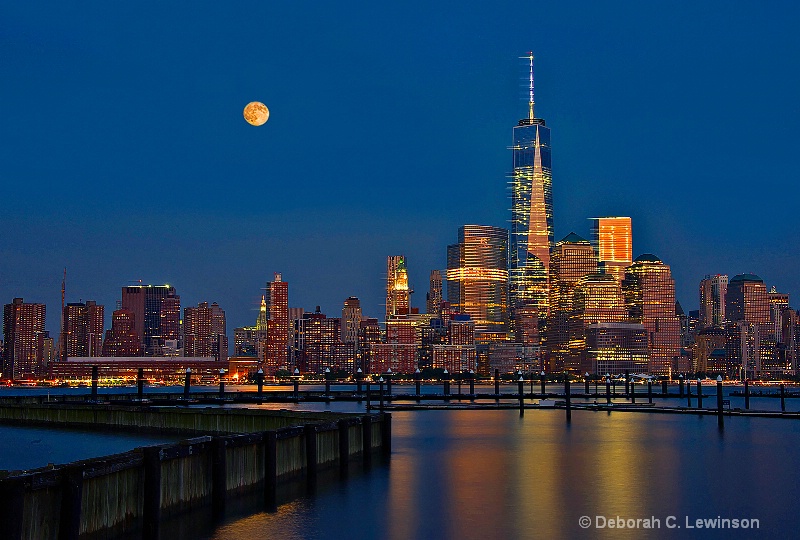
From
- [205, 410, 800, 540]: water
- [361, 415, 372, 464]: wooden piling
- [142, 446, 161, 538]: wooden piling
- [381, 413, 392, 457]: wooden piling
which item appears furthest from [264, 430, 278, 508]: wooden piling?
[381, 413, 392, 457]: wooden piling

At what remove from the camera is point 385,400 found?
352 feet

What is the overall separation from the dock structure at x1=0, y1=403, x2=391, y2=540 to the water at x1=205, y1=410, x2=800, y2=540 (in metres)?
1.47

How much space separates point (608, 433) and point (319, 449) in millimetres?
31395

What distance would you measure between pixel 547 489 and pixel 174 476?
14.4 m

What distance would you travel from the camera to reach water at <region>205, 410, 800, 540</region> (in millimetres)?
27406

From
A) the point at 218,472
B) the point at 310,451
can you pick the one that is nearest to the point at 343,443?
the point at 310,451

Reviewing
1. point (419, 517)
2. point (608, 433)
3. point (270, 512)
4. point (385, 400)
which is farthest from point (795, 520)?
point (385, 400)

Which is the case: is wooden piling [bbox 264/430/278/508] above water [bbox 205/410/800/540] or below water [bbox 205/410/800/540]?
→ above

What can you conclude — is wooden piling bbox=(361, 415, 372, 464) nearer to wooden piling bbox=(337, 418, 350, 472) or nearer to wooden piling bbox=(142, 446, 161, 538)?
wooden piling bbox=(337, 418, 350, 472)

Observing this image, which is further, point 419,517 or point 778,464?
point 778,464

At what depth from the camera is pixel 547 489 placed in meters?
35.2

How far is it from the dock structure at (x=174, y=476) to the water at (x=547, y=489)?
1.47 meters

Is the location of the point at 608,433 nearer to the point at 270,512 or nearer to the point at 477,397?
the point at 270,512

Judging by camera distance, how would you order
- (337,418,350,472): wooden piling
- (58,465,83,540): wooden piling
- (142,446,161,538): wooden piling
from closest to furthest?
1. (58,465,83,540): wooden piling
2. (142,446,161,538): wooden piling
3. (337,418,350,472): wooden piling
